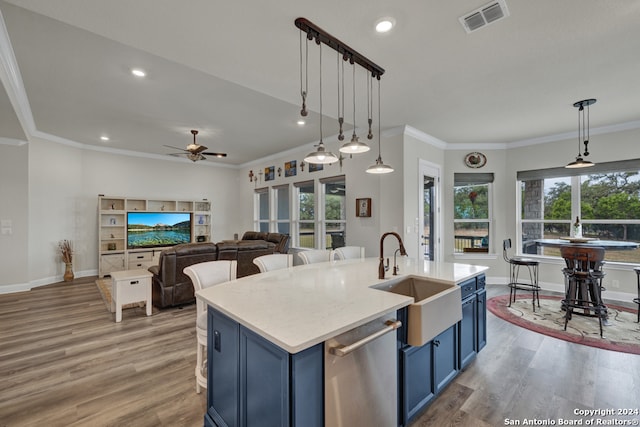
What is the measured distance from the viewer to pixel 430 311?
183 centimetres

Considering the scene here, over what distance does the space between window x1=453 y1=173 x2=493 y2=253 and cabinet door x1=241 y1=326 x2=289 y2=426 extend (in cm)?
540

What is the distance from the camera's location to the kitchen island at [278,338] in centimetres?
121

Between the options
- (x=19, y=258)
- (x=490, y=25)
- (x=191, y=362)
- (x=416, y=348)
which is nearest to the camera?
(x=416, y=348)

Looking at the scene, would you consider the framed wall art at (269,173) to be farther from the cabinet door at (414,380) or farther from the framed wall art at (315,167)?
the cabinet door at (414,380)

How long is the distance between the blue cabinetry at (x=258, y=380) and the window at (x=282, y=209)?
5.32 meters

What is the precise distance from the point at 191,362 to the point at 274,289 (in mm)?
1454

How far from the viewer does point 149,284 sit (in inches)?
154

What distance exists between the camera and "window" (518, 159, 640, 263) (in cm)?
457

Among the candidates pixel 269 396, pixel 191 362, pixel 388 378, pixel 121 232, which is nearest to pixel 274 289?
pixel 269 396

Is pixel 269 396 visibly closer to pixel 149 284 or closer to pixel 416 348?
pixel 416 348

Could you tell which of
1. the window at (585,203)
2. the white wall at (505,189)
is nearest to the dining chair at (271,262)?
the window at (585,203)

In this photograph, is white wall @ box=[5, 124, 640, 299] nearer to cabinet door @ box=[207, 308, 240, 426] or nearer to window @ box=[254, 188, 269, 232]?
window @ box=[254, 188, 269, 232]

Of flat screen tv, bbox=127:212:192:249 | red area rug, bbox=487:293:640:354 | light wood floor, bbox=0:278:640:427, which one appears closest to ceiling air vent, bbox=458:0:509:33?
light wood floor, bbox=0:278:640:427

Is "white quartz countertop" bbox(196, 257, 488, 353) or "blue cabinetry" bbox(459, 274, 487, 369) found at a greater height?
"white quartz countertop" bbox(196, 257, 488, 353)
